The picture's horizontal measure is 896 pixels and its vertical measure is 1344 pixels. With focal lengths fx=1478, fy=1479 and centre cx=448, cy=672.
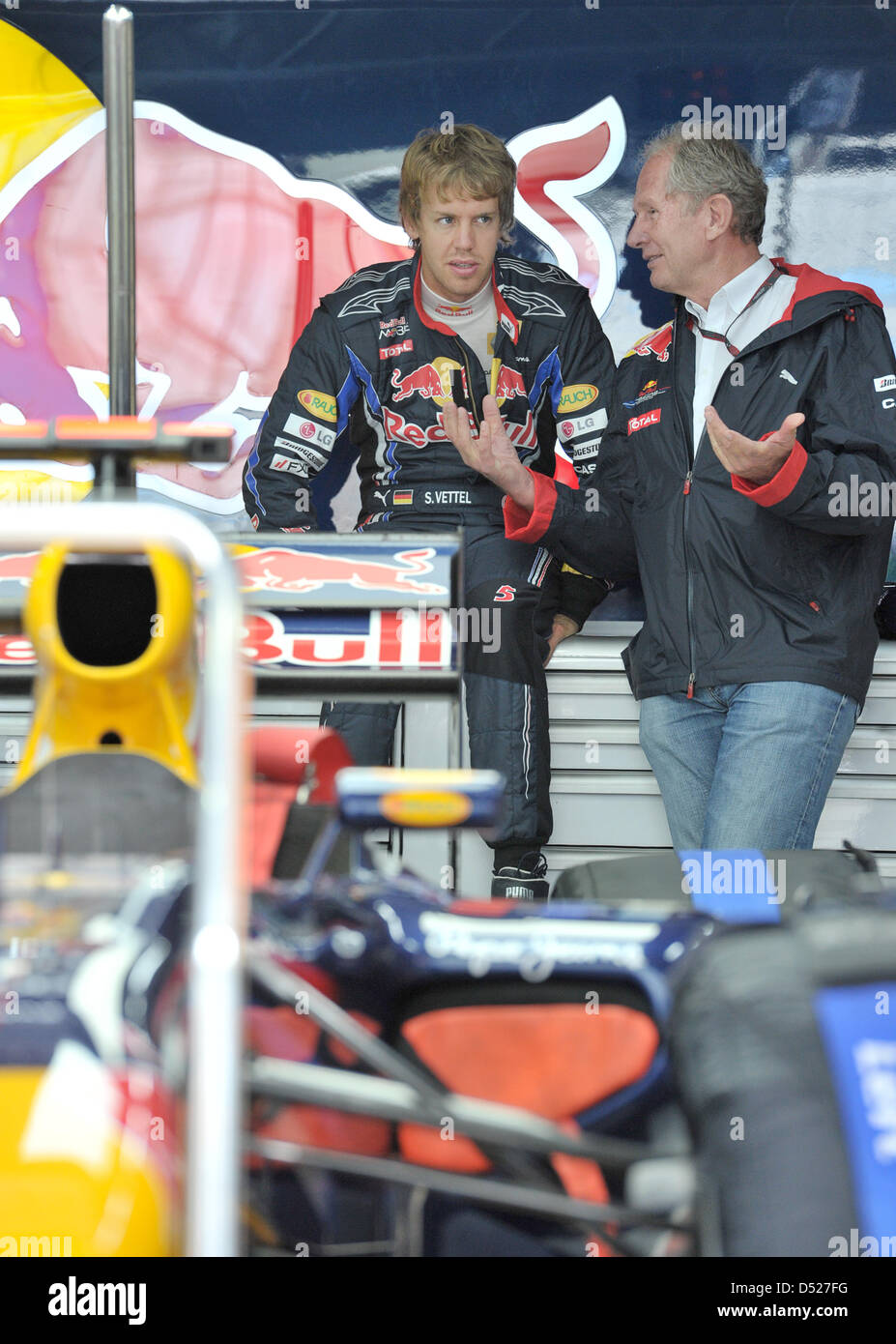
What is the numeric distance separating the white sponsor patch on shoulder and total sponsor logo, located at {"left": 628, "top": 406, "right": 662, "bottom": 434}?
941mm

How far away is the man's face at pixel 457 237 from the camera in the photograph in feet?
12.4

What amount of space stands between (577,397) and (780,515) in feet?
3.73

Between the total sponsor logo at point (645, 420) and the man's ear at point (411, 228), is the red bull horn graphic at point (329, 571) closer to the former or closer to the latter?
the total sponsor logo at point (645, 420)

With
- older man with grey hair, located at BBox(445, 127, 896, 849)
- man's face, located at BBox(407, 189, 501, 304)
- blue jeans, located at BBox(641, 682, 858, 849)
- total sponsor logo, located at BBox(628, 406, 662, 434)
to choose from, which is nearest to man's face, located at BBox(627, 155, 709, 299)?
older man with grey hair, located at BBox(445, 127, 896, 849)

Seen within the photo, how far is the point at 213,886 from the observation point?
4.14 ft

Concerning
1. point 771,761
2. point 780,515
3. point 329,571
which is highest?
point 780,515

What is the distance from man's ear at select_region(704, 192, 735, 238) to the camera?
3.11m

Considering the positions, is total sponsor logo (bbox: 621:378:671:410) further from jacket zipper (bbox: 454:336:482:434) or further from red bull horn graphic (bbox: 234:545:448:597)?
red bull horn graphic (bbox: 234:545:448:597)

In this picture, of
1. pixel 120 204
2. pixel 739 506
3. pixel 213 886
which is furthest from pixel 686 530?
pixel 213 886

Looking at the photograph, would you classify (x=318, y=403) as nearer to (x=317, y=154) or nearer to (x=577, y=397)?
(x=577, y=397)

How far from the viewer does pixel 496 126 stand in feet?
13.4
